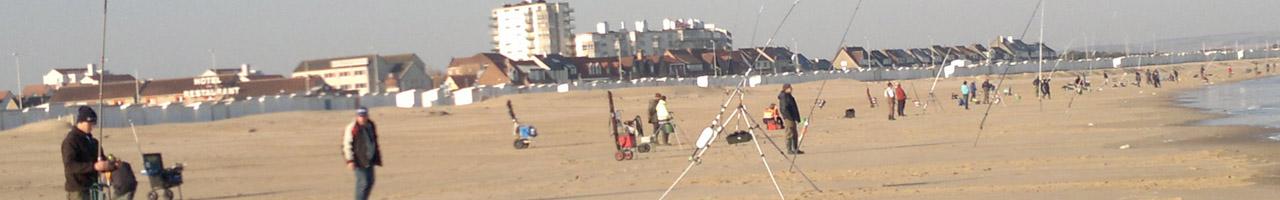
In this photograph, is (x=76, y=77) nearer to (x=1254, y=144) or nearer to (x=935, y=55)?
(x=1254, y=144)

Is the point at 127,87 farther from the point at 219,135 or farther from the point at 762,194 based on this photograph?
the point at 762,194

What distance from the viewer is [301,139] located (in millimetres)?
24312

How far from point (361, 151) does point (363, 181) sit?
0.62 feet

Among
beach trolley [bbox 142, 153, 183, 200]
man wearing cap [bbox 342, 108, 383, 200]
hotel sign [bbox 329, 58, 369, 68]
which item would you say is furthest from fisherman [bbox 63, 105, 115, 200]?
hotel sign [bbox 329, 58, 369, 68]

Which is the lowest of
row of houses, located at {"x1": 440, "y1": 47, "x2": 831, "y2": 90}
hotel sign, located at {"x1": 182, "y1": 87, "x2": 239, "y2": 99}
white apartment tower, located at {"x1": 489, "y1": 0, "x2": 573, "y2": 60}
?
hotel sign, located at {"x1": 182, "y1": 87, "x2": 239, "y2": 99}

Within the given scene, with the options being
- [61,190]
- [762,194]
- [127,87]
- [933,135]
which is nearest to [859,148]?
[933,135]

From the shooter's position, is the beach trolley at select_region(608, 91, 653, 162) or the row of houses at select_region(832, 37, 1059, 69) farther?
the row of houses at select_region(832, 37, 1059, 69)

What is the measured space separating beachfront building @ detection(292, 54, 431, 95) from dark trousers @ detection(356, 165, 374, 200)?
17.0 meters

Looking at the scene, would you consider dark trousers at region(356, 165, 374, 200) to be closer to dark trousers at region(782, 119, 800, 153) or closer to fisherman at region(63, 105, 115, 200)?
fisherman at region(63, 105, 115, 200)

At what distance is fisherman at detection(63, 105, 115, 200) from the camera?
8.66 metres

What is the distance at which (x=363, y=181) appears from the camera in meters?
10.5

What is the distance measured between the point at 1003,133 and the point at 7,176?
11914mm

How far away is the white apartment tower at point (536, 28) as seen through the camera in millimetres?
126688

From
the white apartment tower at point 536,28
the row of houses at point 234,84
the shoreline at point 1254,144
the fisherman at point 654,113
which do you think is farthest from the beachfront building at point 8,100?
the white apartment tower at point 536,28
